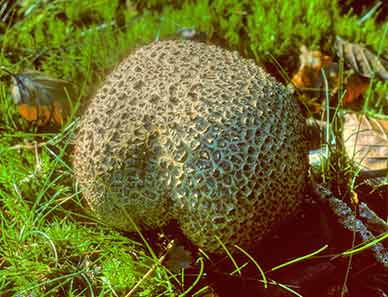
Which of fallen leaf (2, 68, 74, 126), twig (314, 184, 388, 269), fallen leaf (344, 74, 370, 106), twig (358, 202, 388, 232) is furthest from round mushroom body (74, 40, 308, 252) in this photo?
fallen leaf (344, 74, 370, 106)

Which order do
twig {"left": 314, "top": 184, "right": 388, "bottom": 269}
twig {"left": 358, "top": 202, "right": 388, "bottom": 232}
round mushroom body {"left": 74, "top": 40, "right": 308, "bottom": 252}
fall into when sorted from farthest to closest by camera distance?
1. twig {"left": 358, "top": 202, "right": 388, "bottom": 232}
2. twig {"left": 314, "top": 184, "right": 388, "bottom": 269}
3. round mushroom body {"left": 74, "top": 40, "right": 308, "bottom": 252}

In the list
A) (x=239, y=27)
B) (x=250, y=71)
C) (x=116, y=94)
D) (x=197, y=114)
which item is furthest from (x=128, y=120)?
(x=239, y=27)

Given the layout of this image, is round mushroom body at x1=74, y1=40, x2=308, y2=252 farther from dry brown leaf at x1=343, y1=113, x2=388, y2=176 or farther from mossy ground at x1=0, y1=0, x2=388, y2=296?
dry brown leaf at x1=343, y1=113, x2=388, y2=176

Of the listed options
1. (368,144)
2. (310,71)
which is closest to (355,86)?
(310,71)

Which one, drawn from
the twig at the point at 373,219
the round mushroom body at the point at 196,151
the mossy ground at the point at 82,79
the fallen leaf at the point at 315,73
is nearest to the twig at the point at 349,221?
the twig at the point at 373,219

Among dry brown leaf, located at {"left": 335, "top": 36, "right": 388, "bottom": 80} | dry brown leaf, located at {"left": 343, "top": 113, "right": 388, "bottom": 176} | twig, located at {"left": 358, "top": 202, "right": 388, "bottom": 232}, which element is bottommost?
twig, located at {"left": 358, "top": 202, "right": 388, "bottom": 232}

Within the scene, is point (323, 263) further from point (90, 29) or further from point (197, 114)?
point (90, 29)
